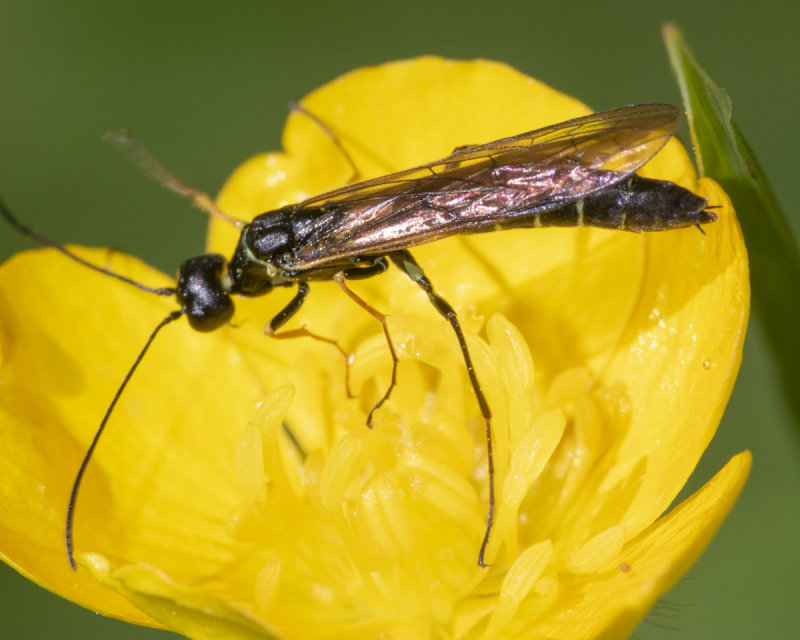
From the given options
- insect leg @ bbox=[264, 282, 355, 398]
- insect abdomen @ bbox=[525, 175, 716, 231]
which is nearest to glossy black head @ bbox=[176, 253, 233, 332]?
insect leg @ bbox=[264, 282, 355, 398]

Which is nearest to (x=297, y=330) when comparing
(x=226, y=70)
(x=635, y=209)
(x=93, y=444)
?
(x=93, y=444)

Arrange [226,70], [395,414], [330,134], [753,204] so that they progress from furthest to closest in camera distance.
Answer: [226,70] < [330,134] < [395,414] < [753,204]

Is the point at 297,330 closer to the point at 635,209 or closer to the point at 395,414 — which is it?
the point at 395,414

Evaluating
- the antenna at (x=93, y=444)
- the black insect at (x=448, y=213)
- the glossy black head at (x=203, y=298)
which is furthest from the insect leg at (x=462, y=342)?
the antenna at (x=93, y=444)

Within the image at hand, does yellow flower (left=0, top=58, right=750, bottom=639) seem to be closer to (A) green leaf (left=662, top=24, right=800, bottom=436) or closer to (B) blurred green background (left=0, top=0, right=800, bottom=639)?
(A) green leaf (left=662, top=24, right=800, bottom=436)

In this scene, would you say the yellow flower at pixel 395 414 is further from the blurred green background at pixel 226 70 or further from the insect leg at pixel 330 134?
the blurred green background at pixel 226 70

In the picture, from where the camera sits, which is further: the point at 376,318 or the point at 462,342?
the point at 376,318
